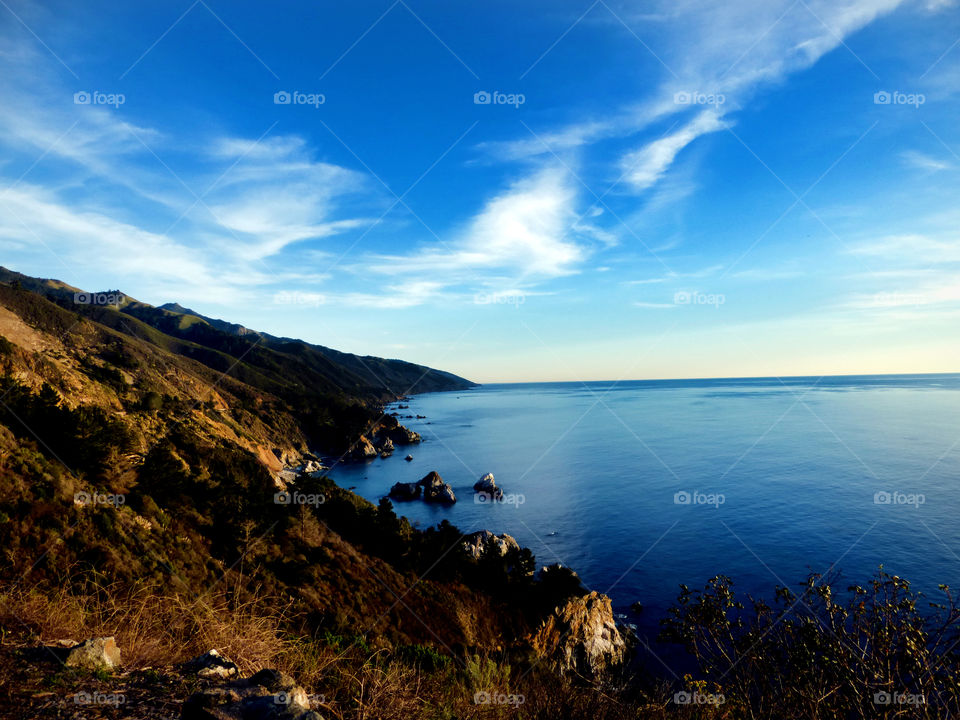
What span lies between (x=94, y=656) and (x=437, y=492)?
176 feet

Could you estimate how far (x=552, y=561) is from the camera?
35625mm

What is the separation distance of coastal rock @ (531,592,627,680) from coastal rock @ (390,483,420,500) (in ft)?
118

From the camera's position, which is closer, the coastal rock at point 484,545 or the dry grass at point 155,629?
the dry grass at point 155,629

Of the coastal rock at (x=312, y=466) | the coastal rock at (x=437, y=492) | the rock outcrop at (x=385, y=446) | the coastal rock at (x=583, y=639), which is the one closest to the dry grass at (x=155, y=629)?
the coastal rock at (x=583, y=639)

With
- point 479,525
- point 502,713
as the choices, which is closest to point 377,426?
point 479,525

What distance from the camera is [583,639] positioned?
2423cm

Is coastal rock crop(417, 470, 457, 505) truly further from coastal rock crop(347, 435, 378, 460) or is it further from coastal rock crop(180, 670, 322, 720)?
coastal rock crop(180, 670, 322, 720)

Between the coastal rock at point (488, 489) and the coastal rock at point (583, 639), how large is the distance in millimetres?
30204

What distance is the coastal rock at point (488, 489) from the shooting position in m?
55.8

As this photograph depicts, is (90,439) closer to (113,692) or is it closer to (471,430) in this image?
(113,692)

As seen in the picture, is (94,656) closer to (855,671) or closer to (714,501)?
(855,671)

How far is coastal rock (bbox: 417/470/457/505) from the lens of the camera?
55384mm

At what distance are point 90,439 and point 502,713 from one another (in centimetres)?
2453

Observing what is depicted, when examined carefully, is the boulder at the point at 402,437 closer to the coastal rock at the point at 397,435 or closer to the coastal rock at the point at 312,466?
the coastal rock at the point at 397,435
